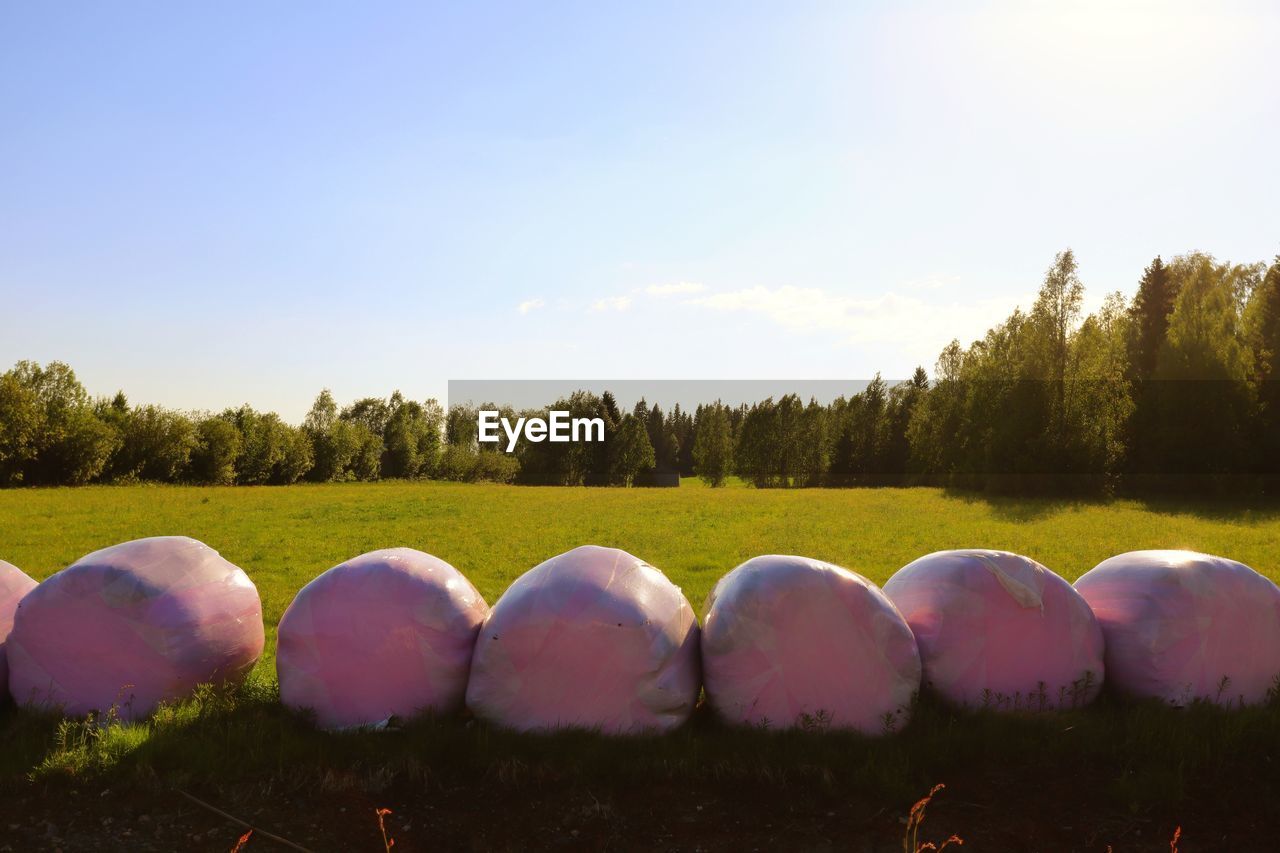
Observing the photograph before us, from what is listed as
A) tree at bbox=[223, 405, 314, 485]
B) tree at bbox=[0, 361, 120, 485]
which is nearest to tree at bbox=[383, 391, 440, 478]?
tree at bbox=[223, 405, 314, 485]

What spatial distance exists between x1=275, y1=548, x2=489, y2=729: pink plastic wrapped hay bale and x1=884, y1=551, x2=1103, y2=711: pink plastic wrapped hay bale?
11.4ft

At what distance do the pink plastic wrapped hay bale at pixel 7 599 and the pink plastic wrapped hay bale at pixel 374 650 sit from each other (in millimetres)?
2467

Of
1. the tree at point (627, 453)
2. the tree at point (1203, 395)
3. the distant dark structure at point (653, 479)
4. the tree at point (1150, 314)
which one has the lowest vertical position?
the distant dark structure at point (653, 479)

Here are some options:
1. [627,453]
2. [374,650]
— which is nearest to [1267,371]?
[374,650]

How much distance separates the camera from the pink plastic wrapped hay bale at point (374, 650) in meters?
5.57

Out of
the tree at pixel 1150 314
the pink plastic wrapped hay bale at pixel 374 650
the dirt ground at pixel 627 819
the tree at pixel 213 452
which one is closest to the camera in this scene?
the dirt ground at pixel 627 819

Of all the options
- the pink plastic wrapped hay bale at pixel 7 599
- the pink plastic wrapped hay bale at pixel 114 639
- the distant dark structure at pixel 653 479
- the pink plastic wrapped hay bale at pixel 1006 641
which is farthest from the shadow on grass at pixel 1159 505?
the distant dark structure at pixel 653 479

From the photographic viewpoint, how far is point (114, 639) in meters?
5.83

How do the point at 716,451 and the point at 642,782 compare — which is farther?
the point at 716,451

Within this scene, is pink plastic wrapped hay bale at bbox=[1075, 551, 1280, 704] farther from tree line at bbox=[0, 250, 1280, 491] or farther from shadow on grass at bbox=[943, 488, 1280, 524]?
tree line at bbox=[0, 250, 1280, 491]

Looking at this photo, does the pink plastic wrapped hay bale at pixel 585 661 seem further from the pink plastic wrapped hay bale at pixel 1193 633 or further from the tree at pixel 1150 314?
the tree at pixel 1150 314

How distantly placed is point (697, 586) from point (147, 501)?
28.5m

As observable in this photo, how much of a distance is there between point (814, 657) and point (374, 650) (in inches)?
121

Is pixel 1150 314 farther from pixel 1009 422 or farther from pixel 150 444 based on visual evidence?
pixel 150 444
